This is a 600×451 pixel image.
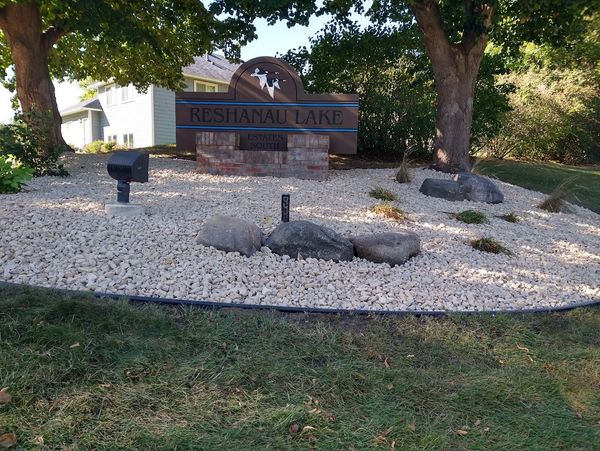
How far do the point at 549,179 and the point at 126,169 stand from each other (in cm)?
1055

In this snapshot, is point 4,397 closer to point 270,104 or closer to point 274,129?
point 274,129

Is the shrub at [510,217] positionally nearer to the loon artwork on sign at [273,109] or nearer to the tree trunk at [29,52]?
the loon artwork on sign at [273,109]

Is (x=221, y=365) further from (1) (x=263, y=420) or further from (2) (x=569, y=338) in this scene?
(2) (x=569, y=338)

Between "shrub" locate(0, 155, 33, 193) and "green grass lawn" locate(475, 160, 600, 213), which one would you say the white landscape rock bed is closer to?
"shrub" locate(0, 155, 33, 193)

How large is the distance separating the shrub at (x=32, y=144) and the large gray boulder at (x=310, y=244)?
537cm

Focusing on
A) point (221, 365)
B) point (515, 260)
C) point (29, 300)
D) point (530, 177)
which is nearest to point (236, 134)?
point (515, 260)

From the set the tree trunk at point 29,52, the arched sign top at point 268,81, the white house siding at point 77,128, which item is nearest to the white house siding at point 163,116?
the white house siding at point 77,128

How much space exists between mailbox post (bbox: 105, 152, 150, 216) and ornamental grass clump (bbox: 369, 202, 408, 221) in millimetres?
2937

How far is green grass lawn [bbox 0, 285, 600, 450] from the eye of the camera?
2.43m

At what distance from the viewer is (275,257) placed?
4832 millimetres

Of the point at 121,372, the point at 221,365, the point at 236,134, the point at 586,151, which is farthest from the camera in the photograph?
the point at 586,151

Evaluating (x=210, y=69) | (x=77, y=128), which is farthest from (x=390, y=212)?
(x=77, y=128)

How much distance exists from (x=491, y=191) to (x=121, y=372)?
6852 mm

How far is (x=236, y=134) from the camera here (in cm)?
895
